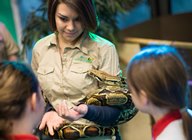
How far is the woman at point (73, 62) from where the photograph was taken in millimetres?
1481

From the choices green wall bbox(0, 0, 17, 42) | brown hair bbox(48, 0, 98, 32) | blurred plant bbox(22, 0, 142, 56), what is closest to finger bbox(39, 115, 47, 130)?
brown hair bbox(48, 0, 98, 32)

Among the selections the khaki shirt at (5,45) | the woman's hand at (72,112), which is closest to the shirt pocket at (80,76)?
the woman's hand at (72,112)

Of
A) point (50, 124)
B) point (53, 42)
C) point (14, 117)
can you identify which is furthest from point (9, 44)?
point (14, 117)

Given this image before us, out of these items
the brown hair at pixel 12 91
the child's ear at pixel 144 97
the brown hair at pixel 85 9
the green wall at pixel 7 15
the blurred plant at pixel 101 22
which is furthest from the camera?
the green wall at pixel 7 15

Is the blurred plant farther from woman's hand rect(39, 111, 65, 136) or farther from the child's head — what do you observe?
the child's head

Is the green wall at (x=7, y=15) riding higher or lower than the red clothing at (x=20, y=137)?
higher

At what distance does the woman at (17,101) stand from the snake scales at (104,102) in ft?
1.19

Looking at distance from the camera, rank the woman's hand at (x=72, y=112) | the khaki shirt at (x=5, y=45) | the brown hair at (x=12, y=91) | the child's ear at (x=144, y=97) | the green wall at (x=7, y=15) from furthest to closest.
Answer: the green wall at (x=7, y=15) < the khaki shirt at (x=5, y=45) < the woman's hand at (x=72, y=112) < the child's ear at (x=144, y=97) < the brown hair at (x=12, y=91)

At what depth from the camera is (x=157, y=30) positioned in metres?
4.23

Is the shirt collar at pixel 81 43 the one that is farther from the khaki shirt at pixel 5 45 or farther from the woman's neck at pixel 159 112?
the khaki shirt at pixel 5 45

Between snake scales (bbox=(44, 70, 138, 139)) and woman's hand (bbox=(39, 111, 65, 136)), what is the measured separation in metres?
0.03

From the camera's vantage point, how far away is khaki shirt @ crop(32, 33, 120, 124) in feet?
4.93

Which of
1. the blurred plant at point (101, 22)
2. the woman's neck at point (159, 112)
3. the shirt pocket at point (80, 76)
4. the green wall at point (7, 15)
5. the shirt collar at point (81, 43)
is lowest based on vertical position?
the woman's neck at point (159, 112)

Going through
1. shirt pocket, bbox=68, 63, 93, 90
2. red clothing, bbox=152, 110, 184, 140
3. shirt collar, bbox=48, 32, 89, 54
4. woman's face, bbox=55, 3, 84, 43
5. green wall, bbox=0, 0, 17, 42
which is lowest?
red clothing, bbox=152, 110, 184, 140
